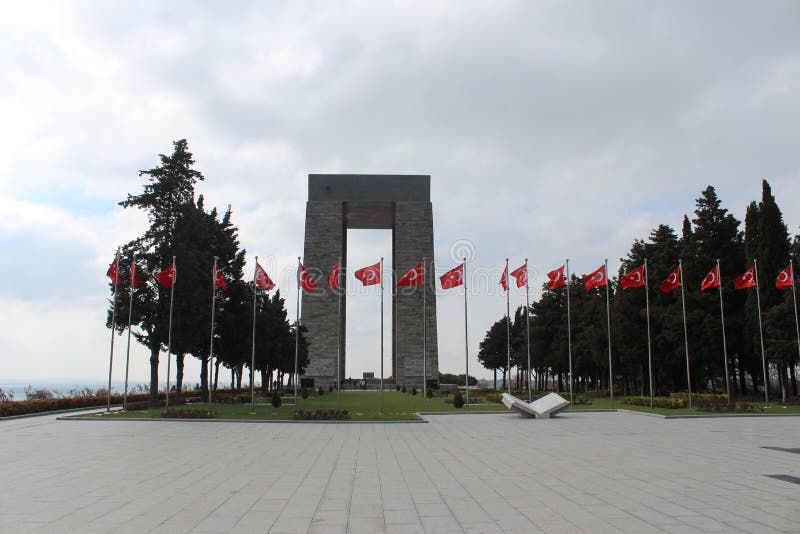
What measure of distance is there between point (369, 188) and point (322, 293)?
1166 cm

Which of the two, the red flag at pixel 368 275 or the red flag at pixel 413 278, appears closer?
the red flag at pixel 368 275

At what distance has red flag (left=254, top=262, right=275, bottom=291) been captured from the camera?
24094 millimetres

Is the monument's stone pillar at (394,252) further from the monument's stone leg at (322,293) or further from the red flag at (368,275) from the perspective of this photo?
the red flag at (368,275)

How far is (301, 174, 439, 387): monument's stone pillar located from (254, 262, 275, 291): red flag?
101 feet

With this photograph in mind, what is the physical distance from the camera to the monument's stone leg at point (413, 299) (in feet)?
183

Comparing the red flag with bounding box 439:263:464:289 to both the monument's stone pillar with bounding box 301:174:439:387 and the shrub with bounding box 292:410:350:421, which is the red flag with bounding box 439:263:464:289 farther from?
the monument's stone pillar with bounding box 301:174:439:387

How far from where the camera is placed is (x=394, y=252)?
60.8 meters

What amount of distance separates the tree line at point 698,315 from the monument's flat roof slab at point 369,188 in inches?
741

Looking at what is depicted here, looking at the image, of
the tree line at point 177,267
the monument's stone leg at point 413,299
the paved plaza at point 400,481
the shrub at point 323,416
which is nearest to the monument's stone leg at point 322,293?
the monument's stone leg at point 413,299

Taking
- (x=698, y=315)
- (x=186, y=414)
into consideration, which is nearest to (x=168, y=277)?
(x=186, y=414)

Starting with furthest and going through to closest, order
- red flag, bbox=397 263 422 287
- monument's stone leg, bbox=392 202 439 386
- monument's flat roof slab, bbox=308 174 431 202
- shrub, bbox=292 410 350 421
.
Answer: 1. monument's flat roof slab, bbox=308 174 431 202
2. monument's stone leg, bbox=392 202 439 386
3. red flag, bbox=397 263 422 287
4. shrub, bbox=292 410 350 421

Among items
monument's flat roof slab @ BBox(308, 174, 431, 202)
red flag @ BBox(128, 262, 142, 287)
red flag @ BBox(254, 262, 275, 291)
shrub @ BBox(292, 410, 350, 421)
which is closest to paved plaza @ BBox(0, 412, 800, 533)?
shrub @ BBox(292, 410, 350, 421)

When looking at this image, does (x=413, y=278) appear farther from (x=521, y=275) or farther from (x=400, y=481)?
(x=400, y=481)

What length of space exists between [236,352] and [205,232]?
7.46 m
